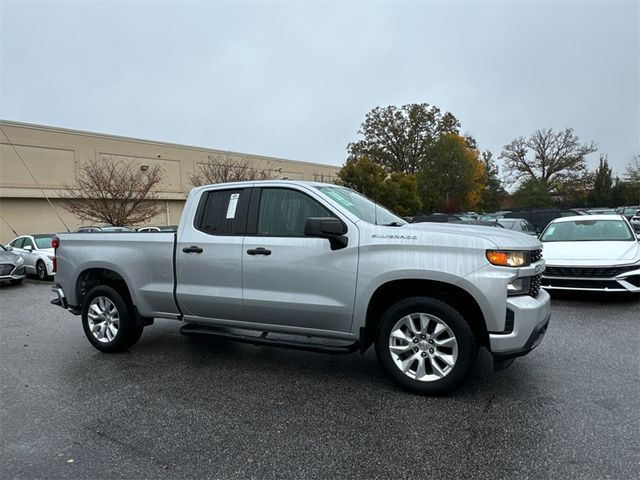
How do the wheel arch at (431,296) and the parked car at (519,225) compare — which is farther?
the parked car at (519,225)

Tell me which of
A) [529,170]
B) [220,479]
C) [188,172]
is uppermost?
[529,170]

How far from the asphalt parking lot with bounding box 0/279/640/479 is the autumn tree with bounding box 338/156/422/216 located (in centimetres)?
2654

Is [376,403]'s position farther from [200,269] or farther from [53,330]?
[53,330]

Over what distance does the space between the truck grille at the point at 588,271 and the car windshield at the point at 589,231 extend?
125cm

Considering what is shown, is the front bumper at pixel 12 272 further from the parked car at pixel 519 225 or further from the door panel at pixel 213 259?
the parked car at pixel 519 225

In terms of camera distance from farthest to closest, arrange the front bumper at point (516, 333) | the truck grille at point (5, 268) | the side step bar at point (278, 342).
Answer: the truck grille at point (5, 268) → the side step bar at point (278, 342) → the front bumper at point (516, 333)

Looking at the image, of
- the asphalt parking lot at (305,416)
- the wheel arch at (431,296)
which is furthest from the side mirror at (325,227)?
the asphalt parking lot at (305,416)

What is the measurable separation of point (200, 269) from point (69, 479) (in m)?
2.29

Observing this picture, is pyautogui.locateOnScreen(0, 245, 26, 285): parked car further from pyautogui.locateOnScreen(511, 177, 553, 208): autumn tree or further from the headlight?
pyautogui.locateOnScreen(511, 177, 553, 208): autumn tree

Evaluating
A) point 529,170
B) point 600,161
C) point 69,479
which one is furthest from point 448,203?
point 69,479

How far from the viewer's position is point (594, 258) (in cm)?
759

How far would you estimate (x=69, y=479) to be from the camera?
2.82m

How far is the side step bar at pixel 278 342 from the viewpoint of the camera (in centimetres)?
406

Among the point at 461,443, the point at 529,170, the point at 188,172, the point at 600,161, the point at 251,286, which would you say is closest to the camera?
the point at 461,443
